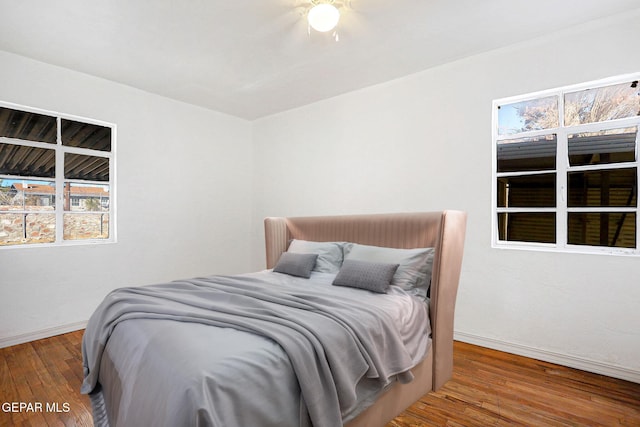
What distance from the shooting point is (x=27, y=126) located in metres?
3.45

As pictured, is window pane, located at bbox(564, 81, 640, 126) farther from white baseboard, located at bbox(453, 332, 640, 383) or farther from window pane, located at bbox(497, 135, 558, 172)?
white baseboard, located at bbox(453, 332, 640, 383)

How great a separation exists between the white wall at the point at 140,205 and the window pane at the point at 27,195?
450 mm

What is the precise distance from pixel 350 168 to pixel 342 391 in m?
3.00

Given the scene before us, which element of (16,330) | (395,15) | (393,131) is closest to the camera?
(395,15)

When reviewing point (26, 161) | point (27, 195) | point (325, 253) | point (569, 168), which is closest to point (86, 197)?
point (27, 195)

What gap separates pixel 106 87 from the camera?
3.86 meters

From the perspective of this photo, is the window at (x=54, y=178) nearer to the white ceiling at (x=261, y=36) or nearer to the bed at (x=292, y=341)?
the white ceiling at (x=261, y=36)

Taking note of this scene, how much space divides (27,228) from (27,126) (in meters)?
1.01

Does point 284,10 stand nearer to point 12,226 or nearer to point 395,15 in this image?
point 395,15

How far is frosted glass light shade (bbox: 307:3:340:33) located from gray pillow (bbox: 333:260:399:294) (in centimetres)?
→ 176

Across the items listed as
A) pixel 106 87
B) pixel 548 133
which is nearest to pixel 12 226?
pixel 106 87

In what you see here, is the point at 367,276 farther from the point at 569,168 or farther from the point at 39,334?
the point at 39,334

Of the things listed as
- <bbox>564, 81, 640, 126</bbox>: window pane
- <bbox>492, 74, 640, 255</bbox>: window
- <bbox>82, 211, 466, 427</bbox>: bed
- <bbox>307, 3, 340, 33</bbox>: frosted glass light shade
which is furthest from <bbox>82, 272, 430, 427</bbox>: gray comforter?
<bbox>564, 81, 640, 126</bbox>: window pane

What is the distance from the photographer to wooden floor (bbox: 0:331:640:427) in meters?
2.02
